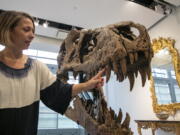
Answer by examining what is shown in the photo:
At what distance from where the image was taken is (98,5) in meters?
3.48

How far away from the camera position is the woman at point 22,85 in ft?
2.59

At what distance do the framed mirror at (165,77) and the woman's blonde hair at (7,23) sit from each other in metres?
3.21

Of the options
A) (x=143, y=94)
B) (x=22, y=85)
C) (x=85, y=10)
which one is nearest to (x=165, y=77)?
(x=143, y=94)

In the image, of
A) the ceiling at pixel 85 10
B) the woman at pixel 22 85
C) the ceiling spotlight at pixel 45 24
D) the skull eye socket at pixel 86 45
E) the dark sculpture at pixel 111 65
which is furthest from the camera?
the ceiling spotlight at pixel 45 24

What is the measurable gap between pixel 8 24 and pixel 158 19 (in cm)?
372

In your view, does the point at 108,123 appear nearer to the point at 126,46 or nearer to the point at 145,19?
the point at 126,46

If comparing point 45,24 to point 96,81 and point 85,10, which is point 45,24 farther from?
point 96,81

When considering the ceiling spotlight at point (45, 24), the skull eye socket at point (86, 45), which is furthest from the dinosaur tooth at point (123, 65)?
the ceiling spotlight at point (45, 24)

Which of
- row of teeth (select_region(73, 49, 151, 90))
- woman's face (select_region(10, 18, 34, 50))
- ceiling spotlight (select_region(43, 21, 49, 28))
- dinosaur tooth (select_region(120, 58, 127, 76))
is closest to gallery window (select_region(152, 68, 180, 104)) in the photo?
ceiling spotlight (select_region(43, 21, 49, 28))

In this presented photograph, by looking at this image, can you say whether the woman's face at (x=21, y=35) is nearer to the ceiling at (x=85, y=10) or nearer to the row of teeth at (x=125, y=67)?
the row of teeth at (x=125, y=67)

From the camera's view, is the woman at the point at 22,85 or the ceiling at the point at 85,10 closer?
the woman at the point at 22,85

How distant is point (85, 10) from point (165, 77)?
7.08 feet

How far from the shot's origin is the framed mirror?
3404 mm

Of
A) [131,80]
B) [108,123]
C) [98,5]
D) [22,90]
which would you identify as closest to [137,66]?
[131,80]
